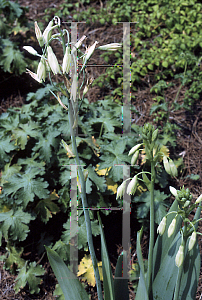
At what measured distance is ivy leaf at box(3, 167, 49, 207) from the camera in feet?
6.17

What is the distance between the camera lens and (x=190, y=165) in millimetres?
2678

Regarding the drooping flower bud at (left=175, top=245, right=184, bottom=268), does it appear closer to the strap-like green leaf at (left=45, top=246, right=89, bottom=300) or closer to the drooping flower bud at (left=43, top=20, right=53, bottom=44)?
the strap-like green leaf at (left=45, top=246, right=89, bottom=300)

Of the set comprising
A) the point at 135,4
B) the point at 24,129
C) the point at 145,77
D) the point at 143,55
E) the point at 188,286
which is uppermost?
the point at 135,4

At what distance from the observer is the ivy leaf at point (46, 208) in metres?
2.05

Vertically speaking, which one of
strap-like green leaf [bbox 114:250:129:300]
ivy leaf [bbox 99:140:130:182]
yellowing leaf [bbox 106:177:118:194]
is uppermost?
ivy leaf [bbox 99:140:130:182]

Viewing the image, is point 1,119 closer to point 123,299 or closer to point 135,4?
point 123,299

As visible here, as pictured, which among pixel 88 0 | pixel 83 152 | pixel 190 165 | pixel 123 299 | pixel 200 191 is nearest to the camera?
pixel 123 299

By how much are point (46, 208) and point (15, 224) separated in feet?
0.84

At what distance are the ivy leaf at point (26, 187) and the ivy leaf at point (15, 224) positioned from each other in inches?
5.5

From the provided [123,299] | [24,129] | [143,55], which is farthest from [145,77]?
[123,299]

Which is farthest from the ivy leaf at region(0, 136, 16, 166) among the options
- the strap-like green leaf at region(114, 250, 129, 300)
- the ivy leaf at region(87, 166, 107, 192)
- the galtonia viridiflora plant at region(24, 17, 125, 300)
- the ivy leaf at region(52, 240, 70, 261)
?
the strap-like green leaf at region(114, 250, 129, 300)

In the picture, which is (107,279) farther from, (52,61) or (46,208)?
(52,61)

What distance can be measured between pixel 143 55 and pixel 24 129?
185 centimetres

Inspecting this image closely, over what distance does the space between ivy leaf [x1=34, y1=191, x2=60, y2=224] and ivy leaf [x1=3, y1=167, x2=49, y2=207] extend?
0.20 m
